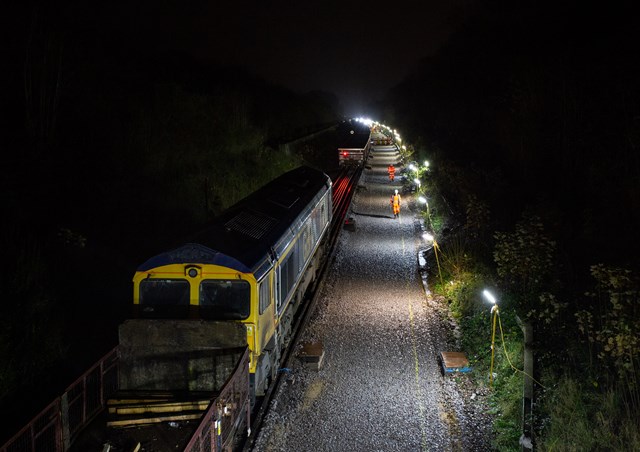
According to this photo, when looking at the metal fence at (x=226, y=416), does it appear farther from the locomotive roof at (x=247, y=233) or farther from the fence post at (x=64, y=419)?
the fence post at (x=64, y=419)

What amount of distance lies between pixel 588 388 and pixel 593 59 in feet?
52.0

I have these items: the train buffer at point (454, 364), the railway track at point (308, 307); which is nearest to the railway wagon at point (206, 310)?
the railway track at point (308, 307)

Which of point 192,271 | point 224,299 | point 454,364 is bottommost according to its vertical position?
point 454,364

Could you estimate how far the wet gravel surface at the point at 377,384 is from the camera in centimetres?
870

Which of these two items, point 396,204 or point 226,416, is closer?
point 226,416

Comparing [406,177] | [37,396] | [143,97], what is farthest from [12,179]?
[406,177]

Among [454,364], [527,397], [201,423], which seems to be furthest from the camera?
[454,364]

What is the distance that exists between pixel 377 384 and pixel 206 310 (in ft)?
13.0

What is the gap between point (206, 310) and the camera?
27.4 feet

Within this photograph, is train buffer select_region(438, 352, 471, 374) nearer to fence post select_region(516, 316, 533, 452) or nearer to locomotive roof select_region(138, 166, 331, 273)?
fence post select_region(516, 316, 533, 452)

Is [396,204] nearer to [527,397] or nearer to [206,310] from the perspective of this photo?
[527,397]

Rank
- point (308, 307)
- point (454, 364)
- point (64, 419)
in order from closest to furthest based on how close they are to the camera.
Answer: point (64, 419) < point (454, 364) < point (308, 307)

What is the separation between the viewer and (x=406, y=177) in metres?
41.5

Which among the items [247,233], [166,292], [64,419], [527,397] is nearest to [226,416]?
[64,419]
